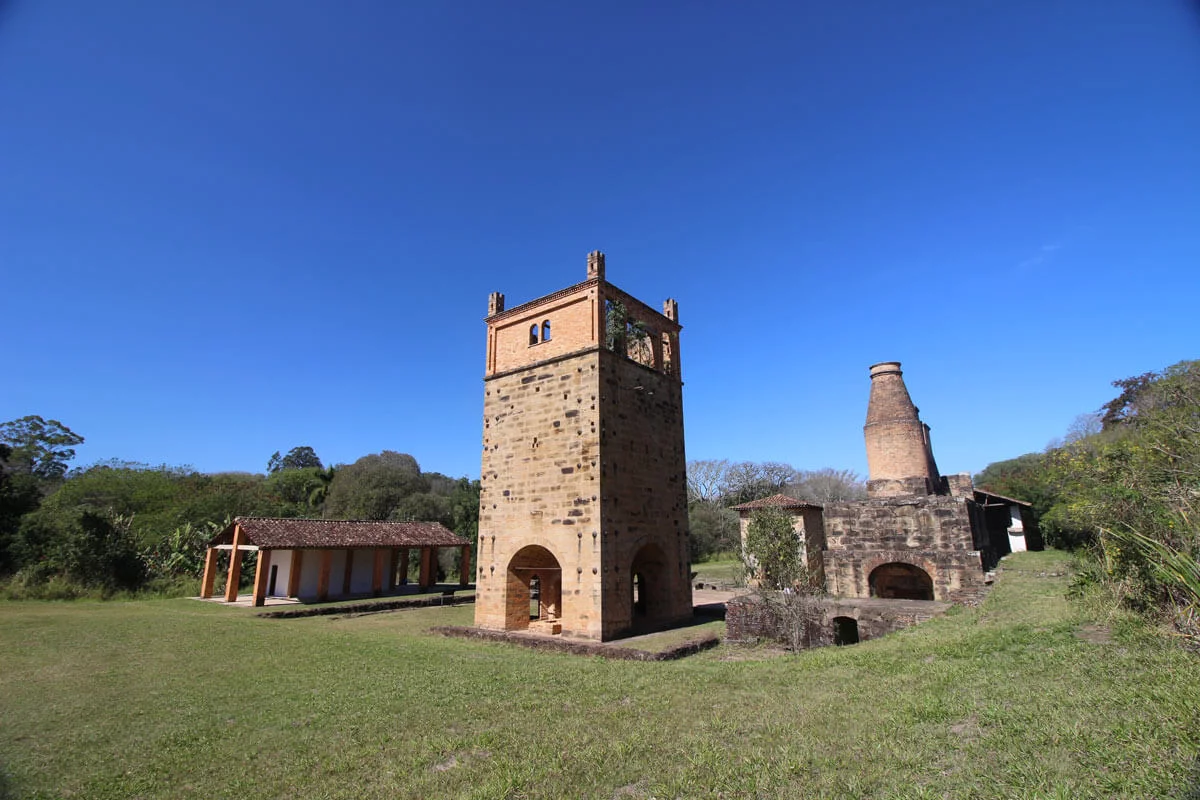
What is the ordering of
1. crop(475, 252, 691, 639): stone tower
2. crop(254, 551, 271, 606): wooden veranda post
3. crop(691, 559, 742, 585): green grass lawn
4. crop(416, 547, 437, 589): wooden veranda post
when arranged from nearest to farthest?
crop(475, 252, 691, 639): stone tower < crop(254, 551, 271, 606): wooden veranda post < crop(691, 559, 742, 585): green grass lawn < crop(416, 547, 437, 589): wooden veranda post

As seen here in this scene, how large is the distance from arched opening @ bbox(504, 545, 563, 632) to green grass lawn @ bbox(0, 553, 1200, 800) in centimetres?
448

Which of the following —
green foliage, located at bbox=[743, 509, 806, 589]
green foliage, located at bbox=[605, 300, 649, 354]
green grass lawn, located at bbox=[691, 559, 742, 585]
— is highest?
green foliage, located at bbox=[605, 300, 649, 354]

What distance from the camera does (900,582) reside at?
17.5 meters

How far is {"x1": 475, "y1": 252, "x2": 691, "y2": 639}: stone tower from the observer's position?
13008 mm

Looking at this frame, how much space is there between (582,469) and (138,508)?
32454mm

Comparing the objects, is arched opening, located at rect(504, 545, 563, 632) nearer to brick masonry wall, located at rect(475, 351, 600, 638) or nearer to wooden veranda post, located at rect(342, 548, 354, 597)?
brick masonry wall, located at rect(475, 351, 600, 638)

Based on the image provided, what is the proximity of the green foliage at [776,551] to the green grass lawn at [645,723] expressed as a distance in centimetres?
244

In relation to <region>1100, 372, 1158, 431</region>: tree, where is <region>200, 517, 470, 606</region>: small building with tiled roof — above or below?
below

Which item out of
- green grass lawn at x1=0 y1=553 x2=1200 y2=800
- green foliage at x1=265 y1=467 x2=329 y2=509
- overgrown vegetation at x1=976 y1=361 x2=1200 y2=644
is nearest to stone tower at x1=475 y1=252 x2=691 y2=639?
green grass lawn at x1=0 y1=553 x2=1200 y2=800

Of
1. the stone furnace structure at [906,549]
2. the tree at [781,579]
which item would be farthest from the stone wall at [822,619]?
the stone furnace structure at [906,549]

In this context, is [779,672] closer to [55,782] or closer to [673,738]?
[673,738]

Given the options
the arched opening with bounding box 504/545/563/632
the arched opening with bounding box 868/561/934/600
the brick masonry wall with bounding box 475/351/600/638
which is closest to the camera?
the brick masonry wall with bounding box 475/351/600/638

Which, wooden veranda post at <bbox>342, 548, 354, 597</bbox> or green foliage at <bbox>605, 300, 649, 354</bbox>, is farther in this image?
wooden veranda post at <bbox>342, 548, 354, 597</bbox>

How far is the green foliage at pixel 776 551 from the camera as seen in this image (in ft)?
37.8
